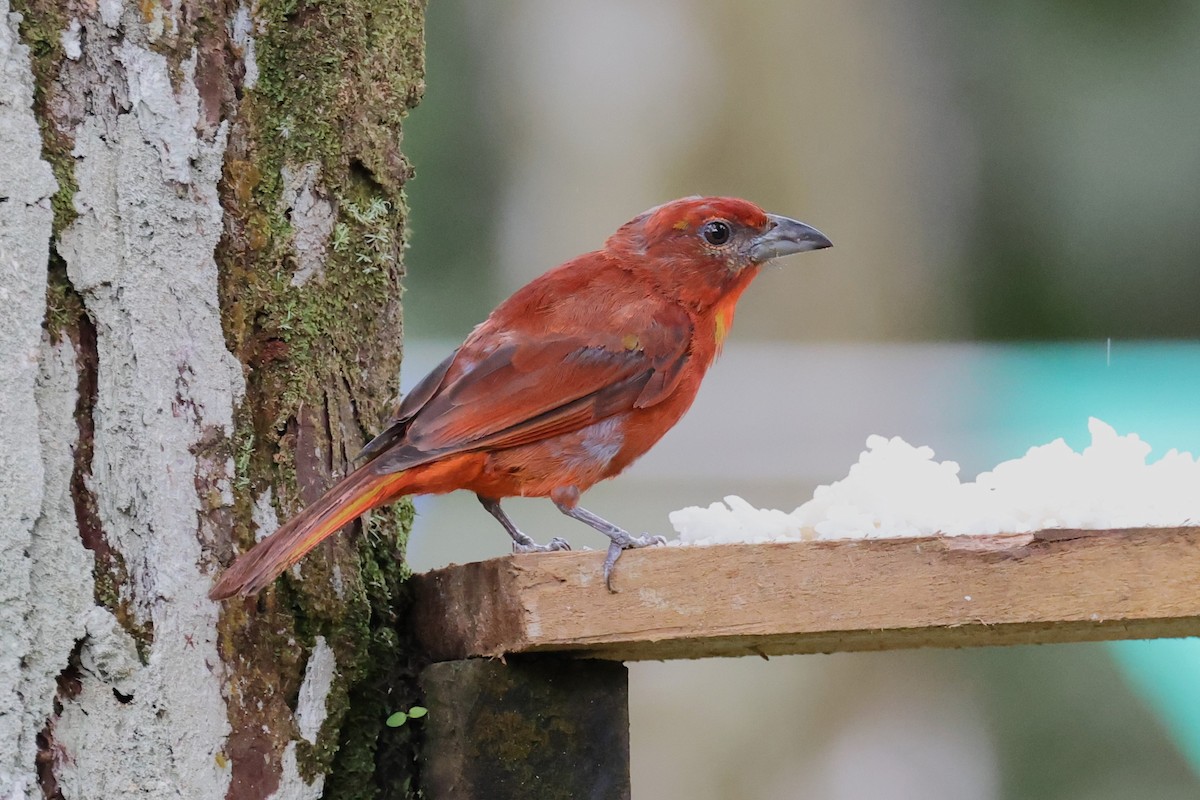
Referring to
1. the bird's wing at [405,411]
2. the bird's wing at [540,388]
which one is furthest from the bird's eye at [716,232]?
the bird's wing at [405,411]

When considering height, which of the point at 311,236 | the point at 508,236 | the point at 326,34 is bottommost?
the point at 311,236

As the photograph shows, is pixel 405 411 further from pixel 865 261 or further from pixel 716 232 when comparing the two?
pixel 865 261

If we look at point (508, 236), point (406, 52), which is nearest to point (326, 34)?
point (406, 52)

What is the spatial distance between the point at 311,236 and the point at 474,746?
905 mm

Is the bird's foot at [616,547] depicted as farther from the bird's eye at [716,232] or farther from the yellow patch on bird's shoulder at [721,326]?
the bird's eye at [716,232]

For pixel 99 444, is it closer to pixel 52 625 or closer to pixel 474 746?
pixel 52 625

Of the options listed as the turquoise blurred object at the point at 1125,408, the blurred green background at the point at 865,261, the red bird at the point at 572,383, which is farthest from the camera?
the blurred green background at the point at 865,261

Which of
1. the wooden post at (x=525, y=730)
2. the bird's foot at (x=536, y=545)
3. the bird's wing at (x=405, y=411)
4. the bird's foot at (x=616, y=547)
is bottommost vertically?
the wooden post at (x=525, y=730)

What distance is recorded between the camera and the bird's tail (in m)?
1.95

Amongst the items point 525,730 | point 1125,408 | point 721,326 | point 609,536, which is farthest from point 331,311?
point 1125,408

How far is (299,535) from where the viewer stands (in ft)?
6.57

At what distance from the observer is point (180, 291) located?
2.16m

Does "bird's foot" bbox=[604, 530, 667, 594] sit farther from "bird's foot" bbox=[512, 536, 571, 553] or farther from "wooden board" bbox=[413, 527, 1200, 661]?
"bird's foot" bbox=[512, 536, 571, 553]

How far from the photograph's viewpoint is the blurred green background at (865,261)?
225 inches
